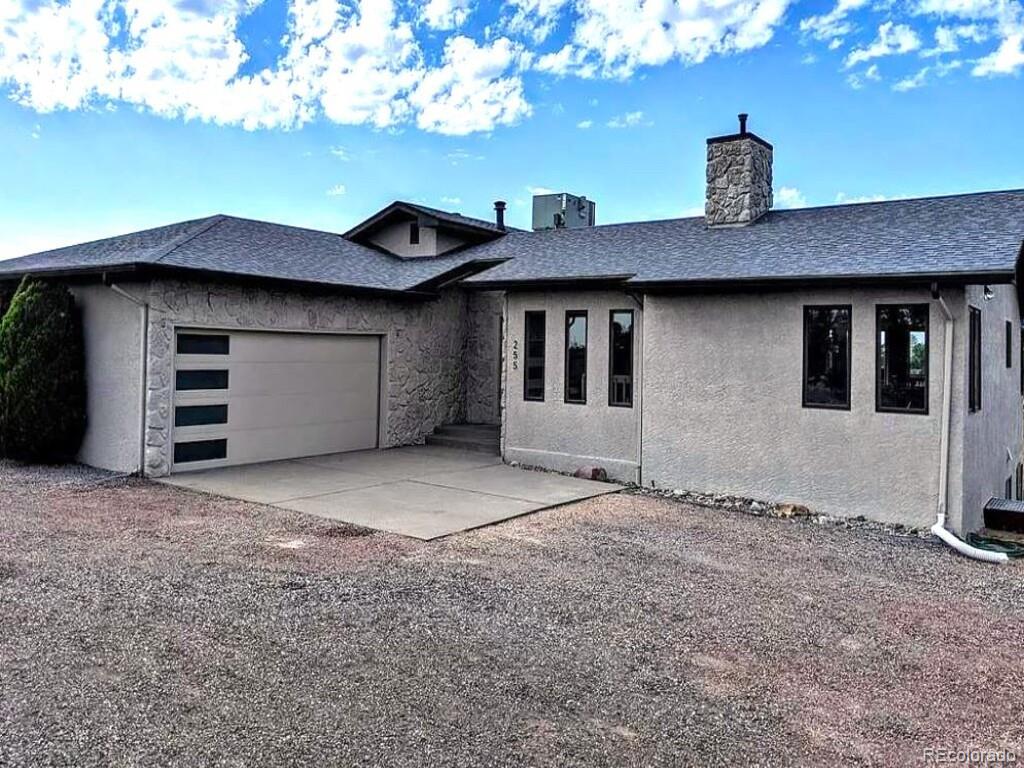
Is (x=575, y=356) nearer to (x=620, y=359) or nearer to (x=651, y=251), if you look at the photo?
(x=620, y=359)

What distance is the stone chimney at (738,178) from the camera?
37.0 ft

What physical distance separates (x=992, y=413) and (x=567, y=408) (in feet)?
18.5

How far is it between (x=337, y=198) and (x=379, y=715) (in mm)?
18737

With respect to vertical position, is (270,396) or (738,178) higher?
(738,178)

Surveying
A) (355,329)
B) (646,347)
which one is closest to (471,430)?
(355,329)

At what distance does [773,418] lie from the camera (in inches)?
353

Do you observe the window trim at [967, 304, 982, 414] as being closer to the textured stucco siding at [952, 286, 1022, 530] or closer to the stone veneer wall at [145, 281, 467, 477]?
the textured stucco siding at [952, 286, 1022, 530]

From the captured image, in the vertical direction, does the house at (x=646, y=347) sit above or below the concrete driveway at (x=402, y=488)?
above

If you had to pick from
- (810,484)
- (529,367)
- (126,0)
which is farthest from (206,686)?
(126,0)

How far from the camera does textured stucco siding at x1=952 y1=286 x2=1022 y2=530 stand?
8133mm

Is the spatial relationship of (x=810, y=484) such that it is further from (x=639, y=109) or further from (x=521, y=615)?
(x=639, y=109)

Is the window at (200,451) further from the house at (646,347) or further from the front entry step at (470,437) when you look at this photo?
the front entry step at (470,437)

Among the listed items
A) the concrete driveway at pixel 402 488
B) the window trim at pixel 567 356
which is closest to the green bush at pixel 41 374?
the concrete driveway at pixel 402 488

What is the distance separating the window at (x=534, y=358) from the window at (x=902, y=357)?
4670mm
